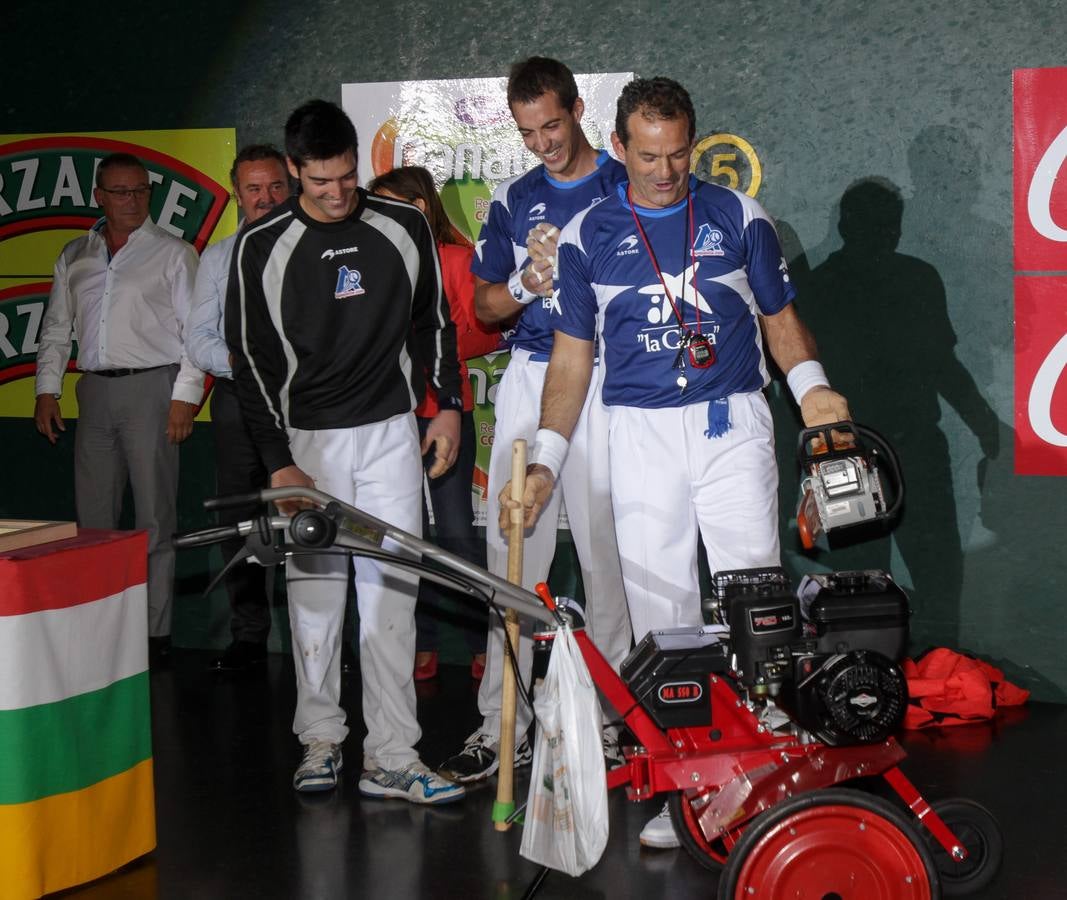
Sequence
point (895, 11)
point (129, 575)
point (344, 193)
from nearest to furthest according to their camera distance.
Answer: point (129, 575), point (344, 193), point (895, 11)

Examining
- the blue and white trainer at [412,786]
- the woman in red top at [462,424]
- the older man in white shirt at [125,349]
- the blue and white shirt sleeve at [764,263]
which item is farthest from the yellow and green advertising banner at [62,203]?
the blue and white shirt sleeve at [764,263]

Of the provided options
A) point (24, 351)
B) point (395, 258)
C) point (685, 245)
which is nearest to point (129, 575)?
Result: point (395, 258)

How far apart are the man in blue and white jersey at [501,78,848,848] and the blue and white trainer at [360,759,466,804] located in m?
0.62

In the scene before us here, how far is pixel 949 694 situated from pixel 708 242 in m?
1.89

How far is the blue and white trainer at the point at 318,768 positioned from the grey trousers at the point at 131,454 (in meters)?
1.69

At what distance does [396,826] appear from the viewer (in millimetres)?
3715

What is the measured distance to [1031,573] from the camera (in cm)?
473

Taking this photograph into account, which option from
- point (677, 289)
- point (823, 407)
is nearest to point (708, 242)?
point (677, 289)

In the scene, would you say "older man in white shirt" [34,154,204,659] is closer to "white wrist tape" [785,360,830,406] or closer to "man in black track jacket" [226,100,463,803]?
"man in black track jacket" [226,100,463,803]

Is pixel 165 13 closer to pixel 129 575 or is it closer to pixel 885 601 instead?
pixel 129 575

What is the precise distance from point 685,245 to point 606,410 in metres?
0.61

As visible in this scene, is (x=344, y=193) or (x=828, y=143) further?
(x=828, y=143)

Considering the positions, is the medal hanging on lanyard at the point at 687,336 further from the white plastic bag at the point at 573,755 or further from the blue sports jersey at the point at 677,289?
the white plastic bag at the point at 573,755

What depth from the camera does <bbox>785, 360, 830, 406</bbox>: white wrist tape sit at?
10.9 feet
